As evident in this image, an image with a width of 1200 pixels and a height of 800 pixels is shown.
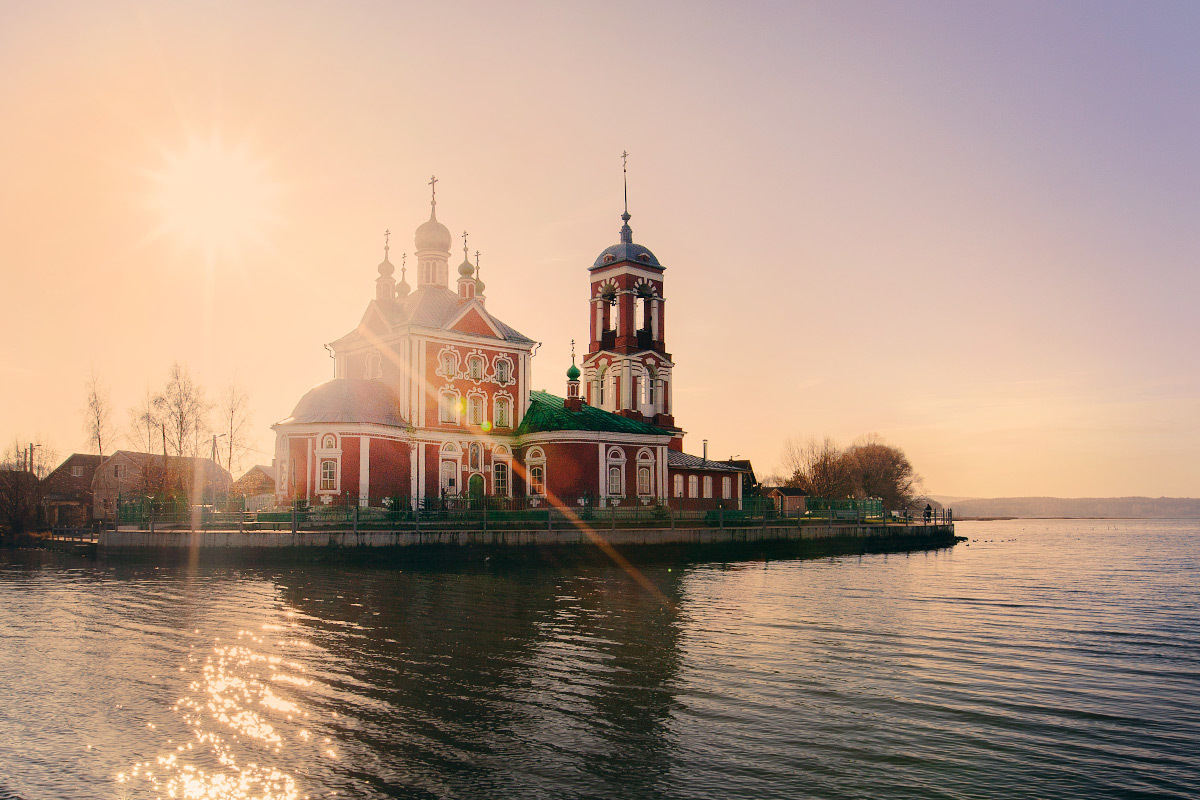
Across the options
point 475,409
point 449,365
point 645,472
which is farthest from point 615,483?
point 449,365

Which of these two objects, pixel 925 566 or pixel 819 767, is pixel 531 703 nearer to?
pixel 819 767

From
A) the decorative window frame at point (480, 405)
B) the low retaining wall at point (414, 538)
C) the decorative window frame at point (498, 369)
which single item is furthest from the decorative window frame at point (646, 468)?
the decorative window frame at point (480, 405)

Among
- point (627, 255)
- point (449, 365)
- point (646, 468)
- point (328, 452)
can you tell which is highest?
point (627, 255)

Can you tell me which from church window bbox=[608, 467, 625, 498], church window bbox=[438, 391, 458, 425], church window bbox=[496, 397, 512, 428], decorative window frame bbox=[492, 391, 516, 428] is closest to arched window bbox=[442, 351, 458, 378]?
church window bbox=[438, 391, 458, 425]

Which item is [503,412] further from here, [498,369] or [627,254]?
[627,254]

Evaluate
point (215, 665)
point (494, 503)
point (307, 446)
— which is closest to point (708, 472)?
point (494, 503)

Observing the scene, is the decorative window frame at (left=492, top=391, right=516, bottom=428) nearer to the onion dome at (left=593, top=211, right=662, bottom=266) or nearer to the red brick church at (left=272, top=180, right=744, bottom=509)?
the red brick church at (left=272, top=180, right=744, bottom=509)

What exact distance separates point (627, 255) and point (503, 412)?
20.1 meters

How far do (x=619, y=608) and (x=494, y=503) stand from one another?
2377cm

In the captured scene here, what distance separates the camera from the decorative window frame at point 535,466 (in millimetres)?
→ 50531

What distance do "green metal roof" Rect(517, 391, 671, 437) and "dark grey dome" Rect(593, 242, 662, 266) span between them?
16.0m

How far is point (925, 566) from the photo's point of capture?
4134 centimetres

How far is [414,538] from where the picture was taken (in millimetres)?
36156

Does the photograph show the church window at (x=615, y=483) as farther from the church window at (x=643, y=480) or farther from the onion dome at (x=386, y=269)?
the onion dome at (x=386, y=269)
